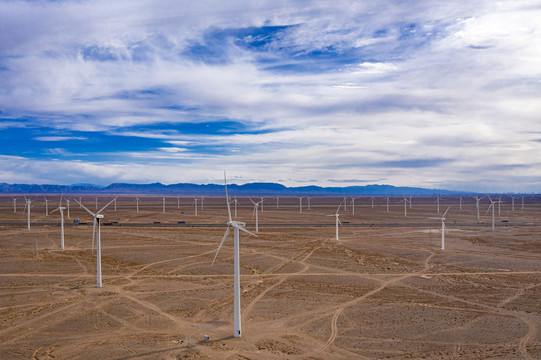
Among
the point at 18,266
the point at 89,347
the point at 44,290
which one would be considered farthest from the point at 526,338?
the point at 18,266

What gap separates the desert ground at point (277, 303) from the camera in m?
25.4

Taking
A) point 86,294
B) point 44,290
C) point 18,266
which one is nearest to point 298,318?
point 86,294

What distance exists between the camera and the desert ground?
25.4 metres

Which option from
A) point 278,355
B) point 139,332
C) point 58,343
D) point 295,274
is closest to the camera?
point 278,355

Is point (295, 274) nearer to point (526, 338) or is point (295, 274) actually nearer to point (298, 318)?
point (298, 318)

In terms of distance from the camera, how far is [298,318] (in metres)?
31.0

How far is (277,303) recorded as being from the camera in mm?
34938

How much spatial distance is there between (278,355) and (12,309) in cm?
2265

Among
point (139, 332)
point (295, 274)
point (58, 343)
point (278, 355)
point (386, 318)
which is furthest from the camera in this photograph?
point (295, 274)

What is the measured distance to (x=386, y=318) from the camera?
3095cm

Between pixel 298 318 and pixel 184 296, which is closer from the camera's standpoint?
pixel 298 318

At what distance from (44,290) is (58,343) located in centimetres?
1580

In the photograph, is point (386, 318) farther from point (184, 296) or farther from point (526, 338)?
point (184, 296)

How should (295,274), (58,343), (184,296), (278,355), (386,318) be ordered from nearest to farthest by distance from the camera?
(278,355), (58,343), (386,318), (184,296), (295,274)
